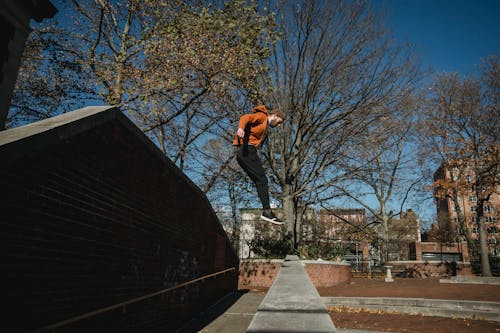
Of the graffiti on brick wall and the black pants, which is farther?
the graffiti on brick wall

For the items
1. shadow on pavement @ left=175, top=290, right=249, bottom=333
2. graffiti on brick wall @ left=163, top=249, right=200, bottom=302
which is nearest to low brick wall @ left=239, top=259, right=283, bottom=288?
shadow on pavement @ left=175, top=290, right=249, bottom=333

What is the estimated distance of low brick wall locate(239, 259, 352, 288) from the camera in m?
15.8

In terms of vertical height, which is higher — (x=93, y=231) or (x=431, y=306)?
(x=93, y=231)

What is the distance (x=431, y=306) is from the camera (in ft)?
31.1

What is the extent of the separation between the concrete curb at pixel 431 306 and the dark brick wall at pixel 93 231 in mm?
6264

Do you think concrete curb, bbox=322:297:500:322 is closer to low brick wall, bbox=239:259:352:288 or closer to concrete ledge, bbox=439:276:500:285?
low brick wall, bbox=239:259:352:288

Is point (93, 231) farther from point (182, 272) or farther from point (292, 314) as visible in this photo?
point (182, 272)

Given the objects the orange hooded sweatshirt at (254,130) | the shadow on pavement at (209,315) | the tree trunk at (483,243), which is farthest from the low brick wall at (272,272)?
the orange hooded sweatshirt at (254,130)

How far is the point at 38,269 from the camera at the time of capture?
9.86ft

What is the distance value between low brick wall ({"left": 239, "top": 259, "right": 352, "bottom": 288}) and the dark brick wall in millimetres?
9238

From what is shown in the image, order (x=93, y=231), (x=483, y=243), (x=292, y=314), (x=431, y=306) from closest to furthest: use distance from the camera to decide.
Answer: (x=292, y=314), (x=93, y=231), (x=431, y=306), (x=483, y=243)

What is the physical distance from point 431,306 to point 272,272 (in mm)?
8008

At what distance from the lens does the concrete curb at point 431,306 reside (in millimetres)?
8523

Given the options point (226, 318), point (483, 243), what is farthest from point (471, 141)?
point (226, 318)
